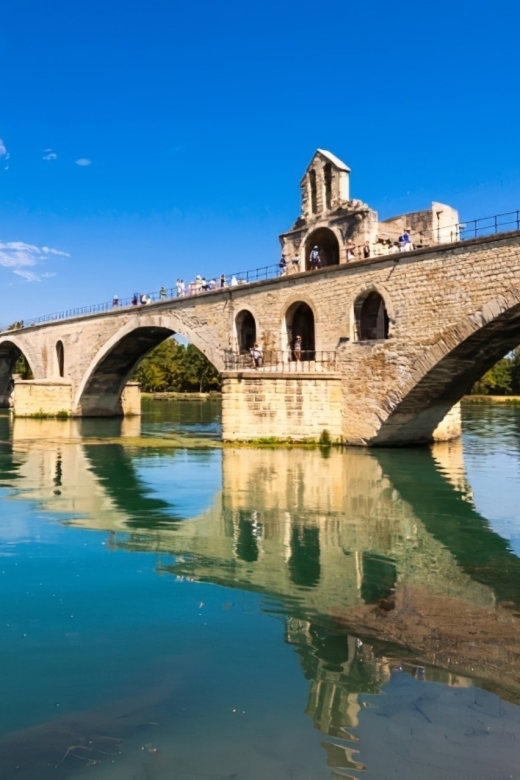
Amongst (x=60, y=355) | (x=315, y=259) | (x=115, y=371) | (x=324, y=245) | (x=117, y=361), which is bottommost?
(x=115, y=371)

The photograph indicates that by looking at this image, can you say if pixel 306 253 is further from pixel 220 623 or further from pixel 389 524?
pixel 220 623

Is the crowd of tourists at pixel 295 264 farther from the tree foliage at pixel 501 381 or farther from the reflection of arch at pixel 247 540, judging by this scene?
the tree foliage at pixel 501 381

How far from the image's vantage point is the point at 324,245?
28.2m

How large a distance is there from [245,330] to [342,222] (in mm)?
6268

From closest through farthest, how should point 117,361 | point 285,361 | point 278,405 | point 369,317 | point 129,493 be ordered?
point 129,493 → point 278,405 → point 369,317 → point 285,361 → point 117,361

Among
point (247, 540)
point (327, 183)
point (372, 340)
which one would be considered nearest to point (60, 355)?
point (327, 183)

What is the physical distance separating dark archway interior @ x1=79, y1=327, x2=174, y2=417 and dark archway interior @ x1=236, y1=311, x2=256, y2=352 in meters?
9.59

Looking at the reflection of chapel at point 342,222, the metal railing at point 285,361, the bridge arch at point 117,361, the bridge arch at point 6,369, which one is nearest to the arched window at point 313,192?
the reflection of chapel at point 342,222

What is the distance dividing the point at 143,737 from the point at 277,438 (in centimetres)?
1774

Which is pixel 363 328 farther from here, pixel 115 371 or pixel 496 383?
pixel 496 383

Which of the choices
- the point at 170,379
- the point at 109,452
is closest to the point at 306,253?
the point at 109,452

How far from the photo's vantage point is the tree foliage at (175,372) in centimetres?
8212

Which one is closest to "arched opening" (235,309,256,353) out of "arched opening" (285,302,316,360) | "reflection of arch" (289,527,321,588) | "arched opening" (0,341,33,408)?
"arched opening" (285,302,316,360)

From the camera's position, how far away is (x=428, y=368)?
1933cm
